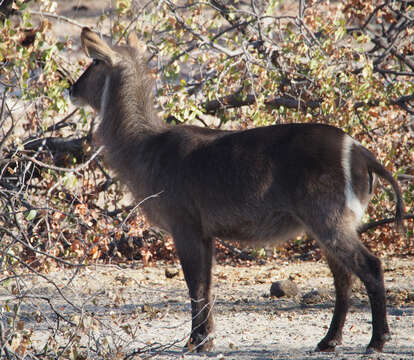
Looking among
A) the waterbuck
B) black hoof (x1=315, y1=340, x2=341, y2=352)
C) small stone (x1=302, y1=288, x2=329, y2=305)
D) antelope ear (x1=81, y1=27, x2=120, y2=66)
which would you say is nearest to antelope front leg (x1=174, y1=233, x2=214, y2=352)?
the waterbuck

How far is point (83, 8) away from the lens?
2134 centimetres

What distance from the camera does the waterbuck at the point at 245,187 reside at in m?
4.13

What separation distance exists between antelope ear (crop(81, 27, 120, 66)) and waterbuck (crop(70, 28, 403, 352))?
0.04 ft

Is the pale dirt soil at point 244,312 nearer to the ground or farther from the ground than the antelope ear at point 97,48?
nearer to the ground

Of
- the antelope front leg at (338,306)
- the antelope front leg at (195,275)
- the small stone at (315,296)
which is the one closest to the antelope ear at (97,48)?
the antelope front leg at (195,275)

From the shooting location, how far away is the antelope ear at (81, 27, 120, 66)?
519 centimetres

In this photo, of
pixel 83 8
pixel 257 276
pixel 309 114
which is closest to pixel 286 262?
pixel 257 276

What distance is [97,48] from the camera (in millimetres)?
5270

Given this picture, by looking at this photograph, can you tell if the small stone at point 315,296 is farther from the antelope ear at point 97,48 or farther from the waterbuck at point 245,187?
the antelope ear at point 97,48

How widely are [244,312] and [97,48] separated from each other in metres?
2.39

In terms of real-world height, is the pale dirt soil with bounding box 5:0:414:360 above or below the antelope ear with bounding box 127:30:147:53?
below

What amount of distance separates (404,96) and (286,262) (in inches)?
83.8

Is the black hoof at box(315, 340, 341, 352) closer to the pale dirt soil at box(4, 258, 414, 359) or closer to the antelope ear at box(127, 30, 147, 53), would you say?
the pale dirt soil at box(4, 258, 414, 359)

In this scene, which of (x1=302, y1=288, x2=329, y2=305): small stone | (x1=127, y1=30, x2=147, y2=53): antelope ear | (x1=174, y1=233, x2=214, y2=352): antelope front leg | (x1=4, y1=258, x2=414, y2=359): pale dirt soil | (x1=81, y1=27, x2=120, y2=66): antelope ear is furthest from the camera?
(x1=127, y1=30, x2=147, y2=53): antelope ear
